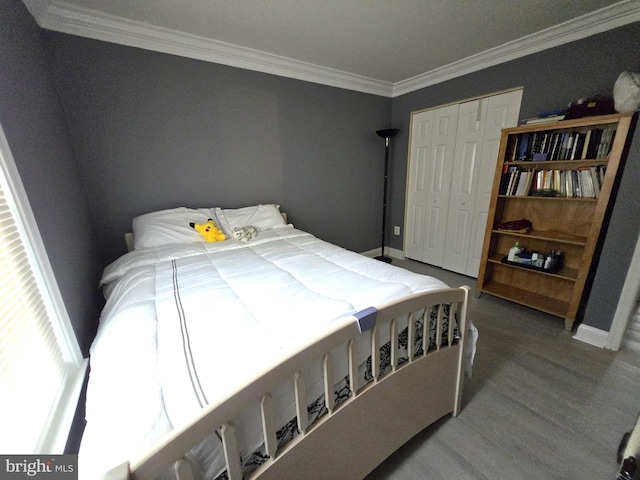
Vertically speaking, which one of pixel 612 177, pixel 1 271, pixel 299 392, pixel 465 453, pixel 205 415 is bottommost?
pixel 465 453

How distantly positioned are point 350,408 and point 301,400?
236 millimetres

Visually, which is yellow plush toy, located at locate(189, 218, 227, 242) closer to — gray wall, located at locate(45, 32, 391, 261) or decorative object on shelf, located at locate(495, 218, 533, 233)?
gray wall, located at locate(45, 32, 391, 261)

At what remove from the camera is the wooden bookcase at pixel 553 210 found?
173 cm

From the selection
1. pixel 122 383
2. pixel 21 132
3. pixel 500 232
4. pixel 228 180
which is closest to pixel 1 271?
pixel 122 383

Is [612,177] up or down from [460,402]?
up

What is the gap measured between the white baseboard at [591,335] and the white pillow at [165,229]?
2914 mm

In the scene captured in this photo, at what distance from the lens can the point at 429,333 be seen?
→ 109 centimetres

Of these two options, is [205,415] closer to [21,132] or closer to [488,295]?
[21,132]

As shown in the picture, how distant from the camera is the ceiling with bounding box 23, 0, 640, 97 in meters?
1.62

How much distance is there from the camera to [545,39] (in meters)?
2.00

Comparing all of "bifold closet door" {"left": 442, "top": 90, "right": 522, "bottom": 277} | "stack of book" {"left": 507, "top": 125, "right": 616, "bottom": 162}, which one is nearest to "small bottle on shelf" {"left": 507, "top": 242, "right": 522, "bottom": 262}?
"bifold closet door" {"left": 442, "top": 90, "right": 522, "bottom": 277}

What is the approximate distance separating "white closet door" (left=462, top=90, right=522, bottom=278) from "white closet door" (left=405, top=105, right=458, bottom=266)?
325 mm

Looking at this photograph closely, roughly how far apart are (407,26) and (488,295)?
2.48 metres

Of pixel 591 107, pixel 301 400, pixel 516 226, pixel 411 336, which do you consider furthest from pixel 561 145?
pixel 301 400
